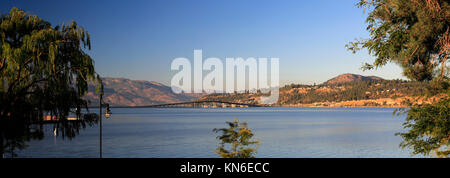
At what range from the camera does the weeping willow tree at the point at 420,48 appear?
15195 mm

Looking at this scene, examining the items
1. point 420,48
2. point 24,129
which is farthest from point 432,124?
point 24,129

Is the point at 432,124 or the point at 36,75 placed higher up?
the point at 36,75

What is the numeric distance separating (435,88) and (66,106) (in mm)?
15930

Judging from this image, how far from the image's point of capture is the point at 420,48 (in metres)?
15.9

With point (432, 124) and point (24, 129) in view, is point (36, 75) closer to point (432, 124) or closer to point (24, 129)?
point (24, 129)

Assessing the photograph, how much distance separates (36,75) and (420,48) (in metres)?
15.9

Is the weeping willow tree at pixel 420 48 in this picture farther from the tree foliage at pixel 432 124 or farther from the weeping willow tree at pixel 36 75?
the weeping willow tree at pixel 36 75

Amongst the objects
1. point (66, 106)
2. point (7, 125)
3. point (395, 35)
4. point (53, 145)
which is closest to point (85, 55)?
point (66, 106)

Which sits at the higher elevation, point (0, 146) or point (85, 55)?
point (85, 55)

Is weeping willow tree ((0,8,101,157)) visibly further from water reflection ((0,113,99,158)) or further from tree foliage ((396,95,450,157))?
tree foliage ((396,95,450,157))

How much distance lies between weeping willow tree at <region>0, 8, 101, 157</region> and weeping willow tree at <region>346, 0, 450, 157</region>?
40.0 feet

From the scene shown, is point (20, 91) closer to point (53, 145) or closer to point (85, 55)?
point (85, 55)
